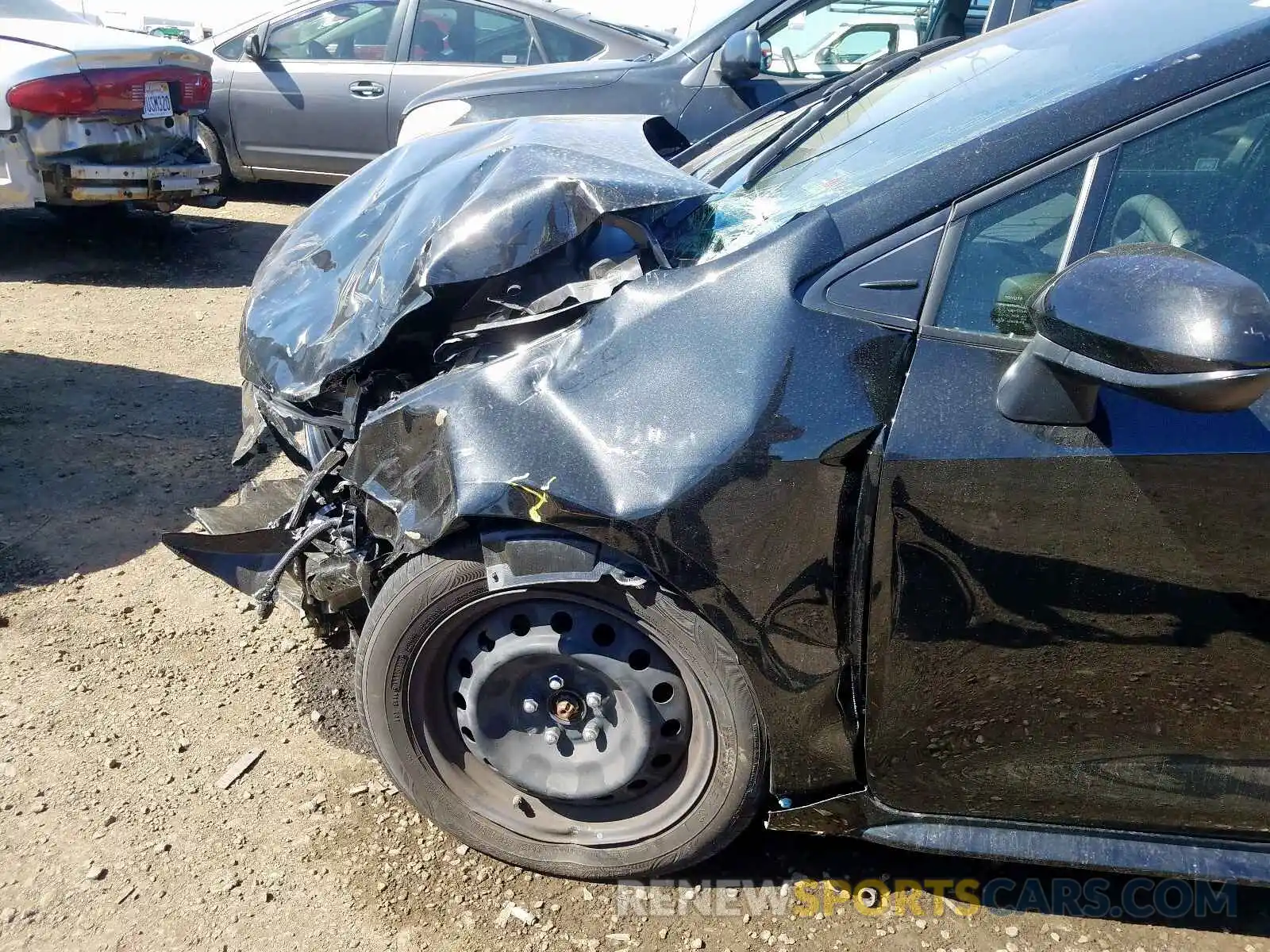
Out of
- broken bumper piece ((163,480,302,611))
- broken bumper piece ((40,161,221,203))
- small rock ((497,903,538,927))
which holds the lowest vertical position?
small rock ((497,903,538,927))

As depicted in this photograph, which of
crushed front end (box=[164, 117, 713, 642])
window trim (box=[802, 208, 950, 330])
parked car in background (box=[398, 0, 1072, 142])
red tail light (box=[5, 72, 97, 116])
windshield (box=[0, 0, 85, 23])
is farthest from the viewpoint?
windshield (box=[0, 0, 85, 23])

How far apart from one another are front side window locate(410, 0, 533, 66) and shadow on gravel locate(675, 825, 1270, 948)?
6562 mm

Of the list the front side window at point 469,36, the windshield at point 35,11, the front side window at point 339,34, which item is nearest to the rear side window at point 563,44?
the front side window at point 469,36

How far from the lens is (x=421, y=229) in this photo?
2.47 metres

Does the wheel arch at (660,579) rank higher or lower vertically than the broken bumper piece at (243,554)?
higher

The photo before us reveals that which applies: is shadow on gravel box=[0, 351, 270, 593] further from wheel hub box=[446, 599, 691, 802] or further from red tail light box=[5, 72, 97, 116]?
wheel hub box=[446, 599, 691, 802]

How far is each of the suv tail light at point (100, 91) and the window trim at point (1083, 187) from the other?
5733 mm

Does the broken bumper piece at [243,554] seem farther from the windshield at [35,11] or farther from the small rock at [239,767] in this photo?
the windshield at [35,11]

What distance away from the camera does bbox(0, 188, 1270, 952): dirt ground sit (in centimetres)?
228

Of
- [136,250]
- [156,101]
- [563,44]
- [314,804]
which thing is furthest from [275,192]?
[314,804]

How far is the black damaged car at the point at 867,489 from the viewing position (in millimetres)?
1804

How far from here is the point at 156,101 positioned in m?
6.42

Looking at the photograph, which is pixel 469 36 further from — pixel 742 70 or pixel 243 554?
pixel 243 554

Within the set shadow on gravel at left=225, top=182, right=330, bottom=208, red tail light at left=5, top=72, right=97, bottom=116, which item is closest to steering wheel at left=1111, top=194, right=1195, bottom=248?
red tail light at left=5, top=72, right=97, bottom=116
